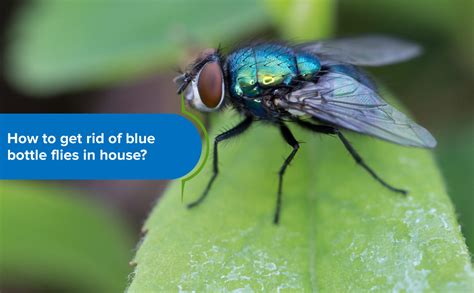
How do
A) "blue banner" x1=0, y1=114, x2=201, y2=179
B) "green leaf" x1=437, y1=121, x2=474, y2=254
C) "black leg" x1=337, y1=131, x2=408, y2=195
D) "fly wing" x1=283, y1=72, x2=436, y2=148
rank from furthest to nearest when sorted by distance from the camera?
"green leaf" x1=437, y1=121, x2=474, y2=254 < "blue banner" x1=0, y1=114, x2=201, y2=179 < "black leg" x1=337, y1=131, x2=408, y2=195 < "fly wing" x1=283, y1=72, x2=436, y2=148

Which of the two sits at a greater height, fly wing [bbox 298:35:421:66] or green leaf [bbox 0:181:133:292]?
fly wing [bbox 298:35:421:66]

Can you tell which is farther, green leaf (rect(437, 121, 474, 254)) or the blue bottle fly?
green leaf (rect(437, 121, 474, 254))

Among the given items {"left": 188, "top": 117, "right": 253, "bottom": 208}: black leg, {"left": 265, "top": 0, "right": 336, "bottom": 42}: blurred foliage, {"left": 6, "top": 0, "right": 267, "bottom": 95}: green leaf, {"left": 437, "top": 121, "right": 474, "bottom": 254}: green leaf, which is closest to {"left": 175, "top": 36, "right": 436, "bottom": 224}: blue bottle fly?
{"left": 188, "top": 117, "right": 253, "bottom": 208}: black leg

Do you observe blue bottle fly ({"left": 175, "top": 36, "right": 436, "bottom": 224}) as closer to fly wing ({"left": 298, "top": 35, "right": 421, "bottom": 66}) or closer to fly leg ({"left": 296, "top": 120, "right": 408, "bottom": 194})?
fly leg ({"left": 296, "top": 120, "right": 408, "bottom": 194})

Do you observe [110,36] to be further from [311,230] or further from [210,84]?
[311,230]

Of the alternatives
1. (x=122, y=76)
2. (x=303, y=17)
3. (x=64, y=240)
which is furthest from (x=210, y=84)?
(x=122, y=76)

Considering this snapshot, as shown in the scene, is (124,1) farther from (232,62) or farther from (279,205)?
(279,205)
